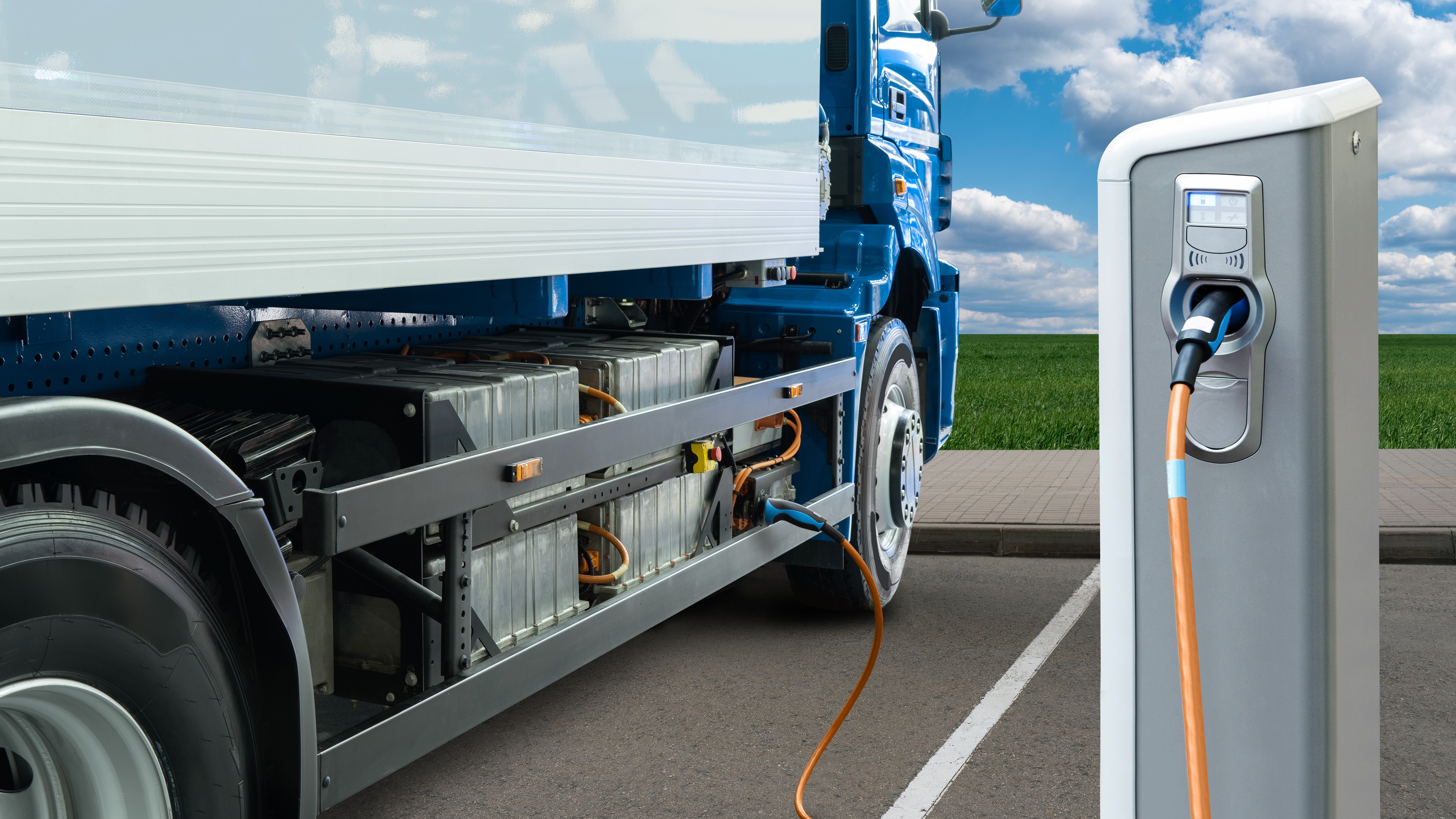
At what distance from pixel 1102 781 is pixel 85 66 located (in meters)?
1.99

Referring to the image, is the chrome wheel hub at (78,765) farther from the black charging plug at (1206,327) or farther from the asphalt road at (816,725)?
the black charging plug at (1206,327)

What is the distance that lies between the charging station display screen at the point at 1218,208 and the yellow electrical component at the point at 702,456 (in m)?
2.32

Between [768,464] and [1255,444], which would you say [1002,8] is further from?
[1255,444]

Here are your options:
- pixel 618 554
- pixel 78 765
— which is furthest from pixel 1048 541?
pixel 78 765

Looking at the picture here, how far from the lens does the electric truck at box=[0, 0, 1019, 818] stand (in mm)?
1814

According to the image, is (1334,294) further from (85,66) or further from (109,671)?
(109,671)

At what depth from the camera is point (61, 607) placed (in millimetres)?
1825

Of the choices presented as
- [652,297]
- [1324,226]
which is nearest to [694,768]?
[652,297]

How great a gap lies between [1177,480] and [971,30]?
540 cm

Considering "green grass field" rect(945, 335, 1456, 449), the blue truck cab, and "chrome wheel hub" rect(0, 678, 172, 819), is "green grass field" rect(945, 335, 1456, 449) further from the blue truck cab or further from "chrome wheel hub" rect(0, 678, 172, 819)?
"chrome wheel hub" rect(0, 678, 172, 819)

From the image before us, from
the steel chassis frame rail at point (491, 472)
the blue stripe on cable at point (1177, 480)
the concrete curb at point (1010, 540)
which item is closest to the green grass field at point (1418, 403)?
the concrete curb at point (1010, 540)

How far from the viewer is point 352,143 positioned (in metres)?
2.22

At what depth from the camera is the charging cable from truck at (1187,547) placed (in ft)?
5.12

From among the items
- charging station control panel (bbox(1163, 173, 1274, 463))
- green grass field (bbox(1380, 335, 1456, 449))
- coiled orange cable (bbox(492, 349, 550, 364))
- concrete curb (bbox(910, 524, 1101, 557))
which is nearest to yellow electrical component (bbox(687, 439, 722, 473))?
coiled orange cable (bbox(492, 349, 550, 364))
